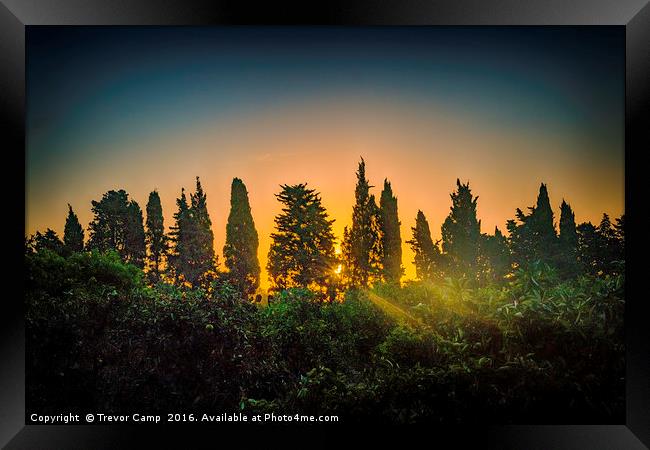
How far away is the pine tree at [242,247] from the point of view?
18.2 feet

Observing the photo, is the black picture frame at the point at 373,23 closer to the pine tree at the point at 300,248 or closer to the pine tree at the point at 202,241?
the pine tree at the point at 202,241

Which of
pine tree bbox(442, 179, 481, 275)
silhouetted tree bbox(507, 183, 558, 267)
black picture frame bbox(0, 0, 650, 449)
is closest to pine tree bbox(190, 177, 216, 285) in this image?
black picture frame bbox(0, 0, 650, 449)

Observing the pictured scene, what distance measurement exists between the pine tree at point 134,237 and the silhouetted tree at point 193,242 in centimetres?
31

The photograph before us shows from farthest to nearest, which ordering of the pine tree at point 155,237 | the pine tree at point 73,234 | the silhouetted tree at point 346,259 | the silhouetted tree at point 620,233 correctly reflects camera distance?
the silhouetted tree at point 346,259 → the pine tree at point 155,237 → the pine tree at point 73,234 → the silhouetted tree at point 620,233

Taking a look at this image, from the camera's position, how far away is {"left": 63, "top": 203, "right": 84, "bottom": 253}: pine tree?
515 centimetres

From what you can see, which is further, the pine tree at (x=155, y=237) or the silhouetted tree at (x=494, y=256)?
the pine tree at (x=155, y=237)

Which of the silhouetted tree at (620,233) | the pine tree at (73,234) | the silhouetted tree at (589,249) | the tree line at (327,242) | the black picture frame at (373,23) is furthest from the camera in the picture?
the pine tree at (73,234)

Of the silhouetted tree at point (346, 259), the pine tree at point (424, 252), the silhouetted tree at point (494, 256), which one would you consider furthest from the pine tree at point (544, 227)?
the silhouetted tree at point (346, 259)

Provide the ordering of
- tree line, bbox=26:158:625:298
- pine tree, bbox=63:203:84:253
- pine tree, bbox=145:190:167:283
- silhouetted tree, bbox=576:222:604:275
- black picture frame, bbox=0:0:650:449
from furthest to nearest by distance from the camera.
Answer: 1. pine tree, bbox=145:190:167:283
2. pine tree, bbox=63:203:84:253
3. tree line, bbox=26:158:625:298
4. silhouetted tree, bbox=576:222:604:275
5. black picture frame, bbox=0:0:650:449

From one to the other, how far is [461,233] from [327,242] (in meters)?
1.47

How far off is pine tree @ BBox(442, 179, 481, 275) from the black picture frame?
1375 mm

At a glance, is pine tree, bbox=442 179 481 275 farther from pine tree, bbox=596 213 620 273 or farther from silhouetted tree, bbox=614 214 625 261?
silhouetted tree, bbox=614 214 625 261

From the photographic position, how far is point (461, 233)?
522 centimetres
